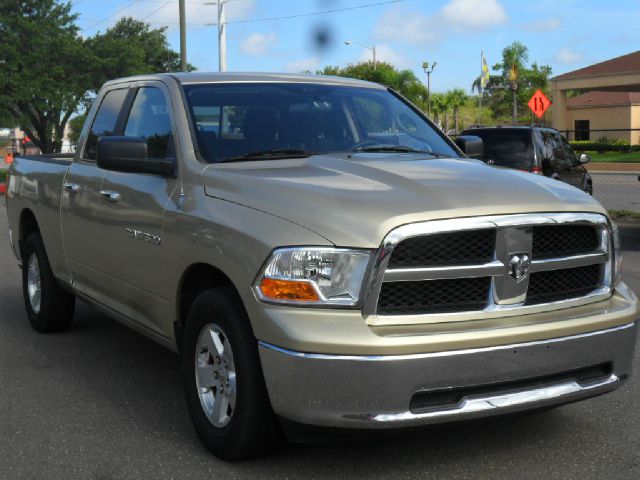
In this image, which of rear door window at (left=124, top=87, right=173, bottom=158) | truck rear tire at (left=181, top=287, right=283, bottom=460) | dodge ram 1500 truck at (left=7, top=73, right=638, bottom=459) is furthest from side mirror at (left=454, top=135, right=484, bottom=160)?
truck rear tire at (left=181, top=287, right=283, bottom=460)

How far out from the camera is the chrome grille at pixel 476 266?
3.45m

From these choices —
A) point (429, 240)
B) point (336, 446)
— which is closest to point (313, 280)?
point (429, 240)

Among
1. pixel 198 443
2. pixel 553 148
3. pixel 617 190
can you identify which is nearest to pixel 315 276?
pixel 198 443

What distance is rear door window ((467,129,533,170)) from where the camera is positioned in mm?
12703

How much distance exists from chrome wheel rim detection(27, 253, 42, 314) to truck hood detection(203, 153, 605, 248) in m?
3.03

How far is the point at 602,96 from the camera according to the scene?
5506 cm

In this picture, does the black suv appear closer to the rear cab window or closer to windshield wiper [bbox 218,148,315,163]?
the rear cab window

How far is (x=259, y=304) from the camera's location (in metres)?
3.56

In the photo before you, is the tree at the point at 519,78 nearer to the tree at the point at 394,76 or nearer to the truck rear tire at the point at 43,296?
the tree at the point at 394,76

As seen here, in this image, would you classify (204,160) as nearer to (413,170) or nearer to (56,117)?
(413,170)

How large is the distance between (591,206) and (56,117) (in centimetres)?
4182

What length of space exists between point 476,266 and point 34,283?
4.54 m

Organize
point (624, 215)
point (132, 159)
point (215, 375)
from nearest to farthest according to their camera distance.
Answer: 1. point (215, 375)
2. point (132, 159)
3. point (624, 215)

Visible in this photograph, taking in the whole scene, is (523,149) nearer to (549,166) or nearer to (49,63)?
(549,166)
